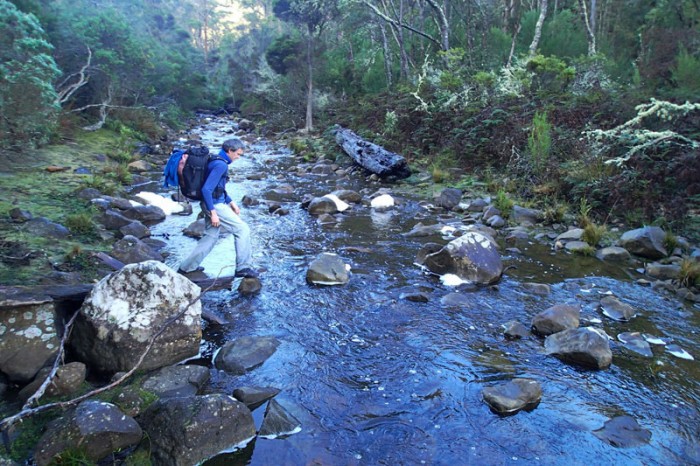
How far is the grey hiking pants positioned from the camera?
619 centimetres

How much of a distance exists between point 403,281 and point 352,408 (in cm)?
301

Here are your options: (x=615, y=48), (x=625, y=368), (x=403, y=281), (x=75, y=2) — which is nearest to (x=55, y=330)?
(x=403, y=281)

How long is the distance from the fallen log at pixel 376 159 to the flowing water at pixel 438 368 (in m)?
6.74

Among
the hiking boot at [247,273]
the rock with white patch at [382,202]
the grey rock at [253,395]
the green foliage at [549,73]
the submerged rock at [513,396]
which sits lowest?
the rock with white patch at [382,202]

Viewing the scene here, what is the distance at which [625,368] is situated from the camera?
177 inches

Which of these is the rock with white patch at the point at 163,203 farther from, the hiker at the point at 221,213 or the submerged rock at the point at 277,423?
the submerged rock at the point at 277,423

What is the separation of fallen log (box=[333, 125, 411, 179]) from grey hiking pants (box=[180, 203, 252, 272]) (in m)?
8.33

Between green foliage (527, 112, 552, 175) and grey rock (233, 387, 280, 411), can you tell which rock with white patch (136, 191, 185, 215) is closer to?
grey rock (233, 387, 280, 411)

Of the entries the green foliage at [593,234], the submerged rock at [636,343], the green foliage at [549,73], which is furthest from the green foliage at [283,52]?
the submerged rock at [636,343]

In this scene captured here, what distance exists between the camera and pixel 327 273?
659cm

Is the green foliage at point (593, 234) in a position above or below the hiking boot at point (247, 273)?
above

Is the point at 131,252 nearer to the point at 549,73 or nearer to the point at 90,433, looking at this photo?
the point at 90,433

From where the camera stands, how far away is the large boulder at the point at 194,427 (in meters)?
3.14

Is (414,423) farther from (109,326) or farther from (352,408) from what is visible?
(109,326)
